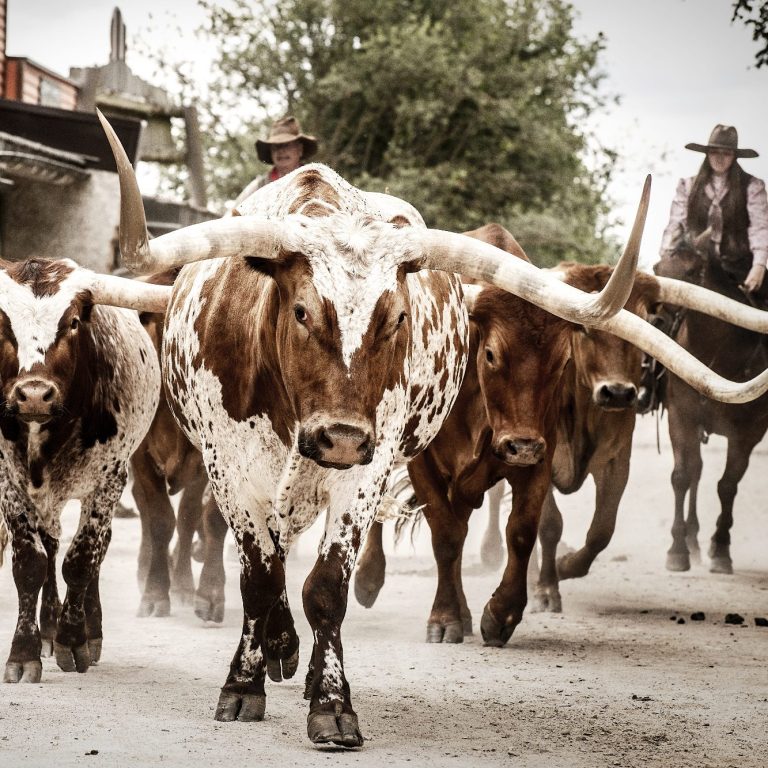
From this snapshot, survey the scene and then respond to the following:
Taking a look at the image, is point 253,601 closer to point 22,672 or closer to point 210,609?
point 22,672

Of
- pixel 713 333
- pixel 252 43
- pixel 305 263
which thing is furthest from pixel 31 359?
pixel 252 43

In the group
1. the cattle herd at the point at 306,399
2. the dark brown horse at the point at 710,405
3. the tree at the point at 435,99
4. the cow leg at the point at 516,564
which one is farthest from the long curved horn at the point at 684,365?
the tree at the point at 435,99

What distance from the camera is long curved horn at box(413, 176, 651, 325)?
4.52 meters

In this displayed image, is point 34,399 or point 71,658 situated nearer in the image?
point 34,399

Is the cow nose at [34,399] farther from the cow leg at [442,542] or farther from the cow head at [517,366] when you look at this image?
the cow leg at [442,542]

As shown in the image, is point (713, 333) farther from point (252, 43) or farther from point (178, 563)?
point (252, 43)

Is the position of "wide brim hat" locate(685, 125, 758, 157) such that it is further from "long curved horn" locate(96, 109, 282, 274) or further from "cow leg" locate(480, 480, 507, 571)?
"long curved horn" locate(96, 109, 282, 274)

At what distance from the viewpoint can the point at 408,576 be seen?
9328 mm

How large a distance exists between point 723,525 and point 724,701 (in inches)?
182

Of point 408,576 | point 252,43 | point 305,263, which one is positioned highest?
point 252,43

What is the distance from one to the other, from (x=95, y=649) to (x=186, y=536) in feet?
6.67

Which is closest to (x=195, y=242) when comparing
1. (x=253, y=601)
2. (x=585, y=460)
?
(x=253, y=601)

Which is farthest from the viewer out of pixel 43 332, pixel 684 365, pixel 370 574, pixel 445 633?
pixel 370 574

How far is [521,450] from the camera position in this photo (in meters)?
5.90
